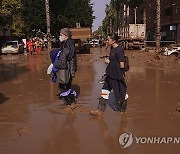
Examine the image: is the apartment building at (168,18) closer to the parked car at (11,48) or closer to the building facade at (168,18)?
the building facade at (168,18)

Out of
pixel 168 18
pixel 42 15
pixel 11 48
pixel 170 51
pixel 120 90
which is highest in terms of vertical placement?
pixel 42 15

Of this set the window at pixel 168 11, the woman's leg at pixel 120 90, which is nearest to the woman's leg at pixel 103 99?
the woman's leg at pixel 120 90

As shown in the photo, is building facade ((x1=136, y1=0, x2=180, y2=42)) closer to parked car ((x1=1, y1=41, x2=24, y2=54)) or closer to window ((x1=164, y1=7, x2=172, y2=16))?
window ((x1=164, y1=7, x2=172, y2=16))

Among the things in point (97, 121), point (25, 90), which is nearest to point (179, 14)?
point (25, 90)

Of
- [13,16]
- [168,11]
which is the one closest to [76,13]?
[13,16]

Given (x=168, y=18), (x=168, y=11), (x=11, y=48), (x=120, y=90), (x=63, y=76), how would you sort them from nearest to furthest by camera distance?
(x=120, y=90) < (x=63, y=76) < (x=11, y=48) < (x=168, y=18) < (x=168, y=11)

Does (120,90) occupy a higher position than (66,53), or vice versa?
(66,53)

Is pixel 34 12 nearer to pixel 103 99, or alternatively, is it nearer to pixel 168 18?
pixel 168 18

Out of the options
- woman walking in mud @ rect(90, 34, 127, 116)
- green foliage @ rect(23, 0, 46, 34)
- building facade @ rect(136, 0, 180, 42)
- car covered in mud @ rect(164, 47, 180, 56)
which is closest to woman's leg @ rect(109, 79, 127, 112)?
woman walking in mud @ rect(90, 34, 127, 116)

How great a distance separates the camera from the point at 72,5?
157 feet

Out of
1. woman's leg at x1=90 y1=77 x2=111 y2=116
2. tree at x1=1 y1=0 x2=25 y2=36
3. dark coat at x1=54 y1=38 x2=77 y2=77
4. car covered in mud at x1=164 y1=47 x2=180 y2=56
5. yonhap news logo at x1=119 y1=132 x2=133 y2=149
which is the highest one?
tree at x1=1 y1=0 x2=25 y2=36

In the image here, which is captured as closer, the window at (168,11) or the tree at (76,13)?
the tree at (76,13)

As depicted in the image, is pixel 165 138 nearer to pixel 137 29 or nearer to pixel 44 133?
pixel 44 133

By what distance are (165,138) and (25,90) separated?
6168 mm
